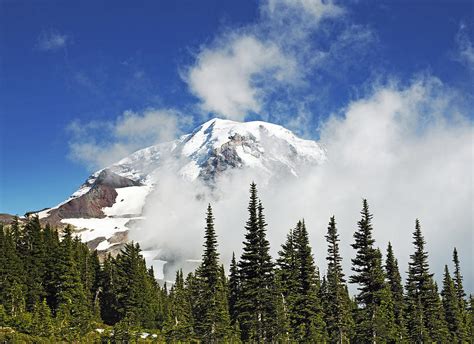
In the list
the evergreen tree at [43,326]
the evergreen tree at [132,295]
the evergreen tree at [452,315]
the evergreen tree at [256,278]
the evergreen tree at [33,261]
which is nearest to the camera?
the evergreen tree at [256,278]

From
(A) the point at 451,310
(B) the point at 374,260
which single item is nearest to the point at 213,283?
(B) the point at 374,260

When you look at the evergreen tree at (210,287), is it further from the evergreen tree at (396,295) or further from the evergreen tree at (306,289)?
the evergreen tree at (396,295)

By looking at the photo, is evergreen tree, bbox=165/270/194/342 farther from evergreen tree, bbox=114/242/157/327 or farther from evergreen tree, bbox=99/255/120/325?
evergreen tree, bbox=99/255/120/325

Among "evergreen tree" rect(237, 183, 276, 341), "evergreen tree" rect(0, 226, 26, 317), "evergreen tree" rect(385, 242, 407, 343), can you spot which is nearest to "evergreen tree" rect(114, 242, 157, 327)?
"evergreen tree" rect(0, 226, 26, 317)

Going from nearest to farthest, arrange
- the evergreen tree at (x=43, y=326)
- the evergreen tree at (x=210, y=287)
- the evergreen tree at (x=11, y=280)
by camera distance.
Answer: the evergreen tree at (x=210, y=287) < the evergreen tree at (x=43, y=326) < the evergreen tree at (x=11, y=280)

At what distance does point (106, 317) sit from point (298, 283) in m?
54.3

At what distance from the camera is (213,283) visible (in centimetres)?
6397

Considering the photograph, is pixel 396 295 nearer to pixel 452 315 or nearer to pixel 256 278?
pixel 452 315

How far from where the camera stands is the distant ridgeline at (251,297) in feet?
A: 202

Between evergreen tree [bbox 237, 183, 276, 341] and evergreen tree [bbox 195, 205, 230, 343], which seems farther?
evergreen tree [bbox 195, 205, 230, 343]

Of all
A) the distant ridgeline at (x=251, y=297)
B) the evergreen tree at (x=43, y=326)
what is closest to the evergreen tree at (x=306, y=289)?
the distant ridgeline at (x=251, y=297)

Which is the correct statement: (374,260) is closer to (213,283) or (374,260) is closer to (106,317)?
(213,283)

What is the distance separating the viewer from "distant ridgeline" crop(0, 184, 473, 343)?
61.7 metres

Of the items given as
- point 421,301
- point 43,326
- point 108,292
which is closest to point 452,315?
point 421,301
